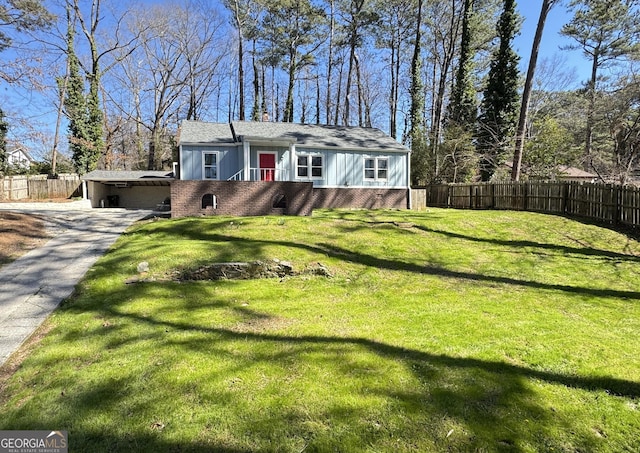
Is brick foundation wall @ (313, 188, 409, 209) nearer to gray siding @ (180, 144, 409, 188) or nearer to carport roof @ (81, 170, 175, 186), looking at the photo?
gray siding @ (180, 144, 409, 188)

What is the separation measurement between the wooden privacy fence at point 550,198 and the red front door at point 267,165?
7.77 m

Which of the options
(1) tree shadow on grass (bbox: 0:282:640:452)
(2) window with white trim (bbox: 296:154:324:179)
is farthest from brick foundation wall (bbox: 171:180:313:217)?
(1) tree shadow on grass (bbox: 0:282:640:452)

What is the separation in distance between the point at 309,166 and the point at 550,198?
426 inches

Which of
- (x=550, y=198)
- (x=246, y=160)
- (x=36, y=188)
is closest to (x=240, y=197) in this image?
(x=246, y=160)

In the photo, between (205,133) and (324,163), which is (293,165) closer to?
(324,163)

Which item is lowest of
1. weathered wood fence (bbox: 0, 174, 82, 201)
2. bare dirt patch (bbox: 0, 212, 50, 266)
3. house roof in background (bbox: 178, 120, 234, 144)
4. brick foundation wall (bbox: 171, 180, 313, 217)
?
bare dirt patch (bbox: 0, 212, 50, 266)

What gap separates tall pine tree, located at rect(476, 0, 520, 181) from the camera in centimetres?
2178

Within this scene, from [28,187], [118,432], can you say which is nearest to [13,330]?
[118,432]

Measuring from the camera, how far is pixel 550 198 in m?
15.2

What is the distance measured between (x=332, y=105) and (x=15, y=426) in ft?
113

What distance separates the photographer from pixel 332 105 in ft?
112

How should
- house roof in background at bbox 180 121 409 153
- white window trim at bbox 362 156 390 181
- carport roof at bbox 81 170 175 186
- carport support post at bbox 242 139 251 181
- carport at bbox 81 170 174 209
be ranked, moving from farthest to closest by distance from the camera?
carport at bbox 81 170 174 209 < carport roof at bbox 81 170 175 186 < white window trim at bbox 362 156 390 181 < house roof in background at bbox 180 121 409 153 < carport support post at bbox 242 139 251 181

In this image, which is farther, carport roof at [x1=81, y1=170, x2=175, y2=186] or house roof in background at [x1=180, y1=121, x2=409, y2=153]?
carport roof at [x1=81, y1=170, x2=175, y2=186]

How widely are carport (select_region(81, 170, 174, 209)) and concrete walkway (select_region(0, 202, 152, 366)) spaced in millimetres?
10637
